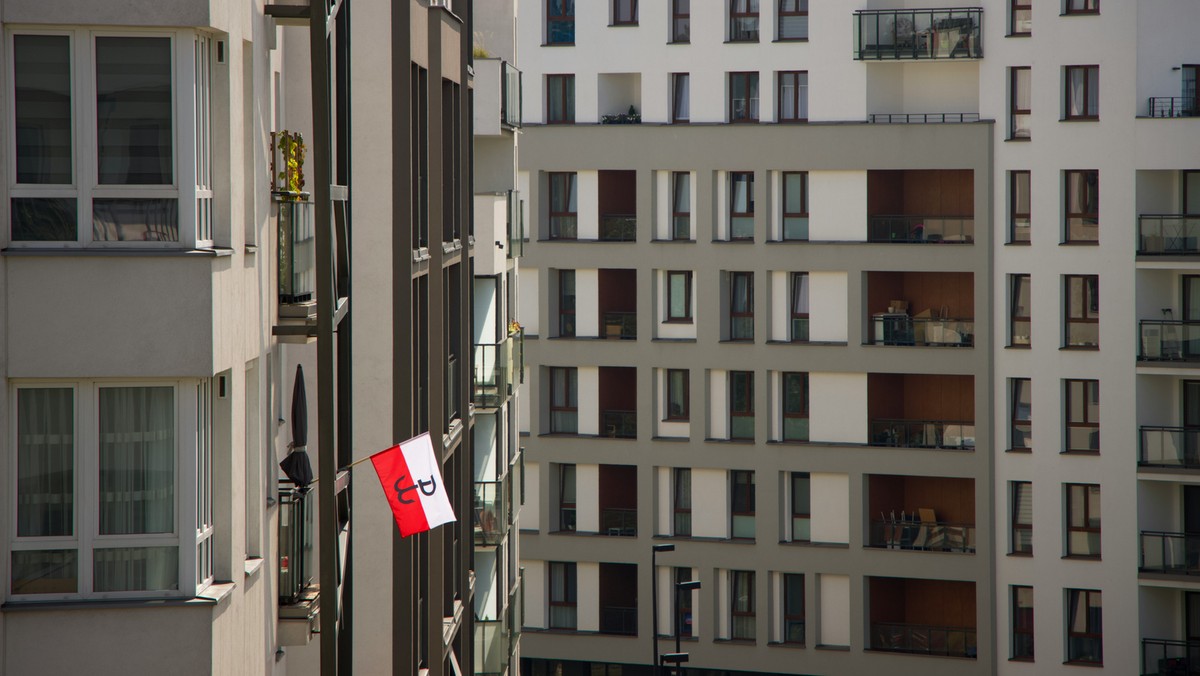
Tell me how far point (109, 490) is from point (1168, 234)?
35.4 metres

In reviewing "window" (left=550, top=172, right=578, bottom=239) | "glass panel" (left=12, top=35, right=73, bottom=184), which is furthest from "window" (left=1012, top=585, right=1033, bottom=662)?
"glass panel" (left=12, top=35, right=73, bottom=184)

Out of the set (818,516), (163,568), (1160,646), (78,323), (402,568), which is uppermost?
(78,323)

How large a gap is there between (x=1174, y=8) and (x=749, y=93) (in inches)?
454

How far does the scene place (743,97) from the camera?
4559cm

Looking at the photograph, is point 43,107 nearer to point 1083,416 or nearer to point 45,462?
point 45,462

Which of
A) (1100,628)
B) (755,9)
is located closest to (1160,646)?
(1100,628)

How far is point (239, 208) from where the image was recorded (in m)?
12.2

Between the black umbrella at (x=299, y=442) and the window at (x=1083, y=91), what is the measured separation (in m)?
31.8

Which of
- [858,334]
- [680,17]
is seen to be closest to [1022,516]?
[858,334]

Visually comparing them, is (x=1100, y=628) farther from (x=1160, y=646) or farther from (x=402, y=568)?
(x=402, y=568)

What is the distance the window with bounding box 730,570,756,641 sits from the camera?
4559cm

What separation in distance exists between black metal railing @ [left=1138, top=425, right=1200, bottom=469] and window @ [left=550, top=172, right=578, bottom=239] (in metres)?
16.8

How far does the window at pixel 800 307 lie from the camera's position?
45.4 meters

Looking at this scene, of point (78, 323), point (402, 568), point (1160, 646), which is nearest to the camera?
point (78, 323)
